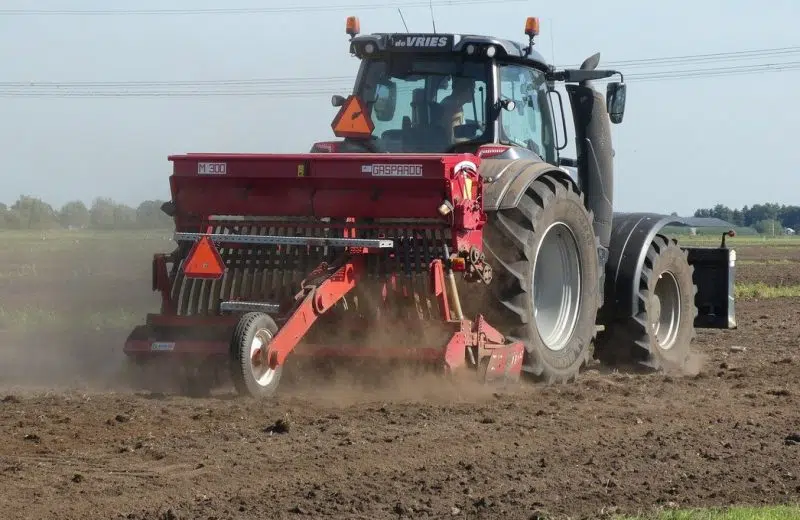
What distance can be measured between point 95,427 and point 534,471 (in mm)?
2340

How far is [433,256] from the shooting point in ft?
25.3

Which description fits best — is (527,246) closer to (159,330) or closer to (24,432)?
(159,330)

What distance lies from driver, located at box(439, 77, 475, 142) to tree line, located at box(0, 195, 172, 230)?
11.1 ft

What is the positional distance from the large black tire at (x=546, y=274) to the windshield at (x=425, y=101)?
77 centimetres

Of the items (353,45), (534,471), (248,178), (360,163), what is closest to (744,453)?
(534,471)

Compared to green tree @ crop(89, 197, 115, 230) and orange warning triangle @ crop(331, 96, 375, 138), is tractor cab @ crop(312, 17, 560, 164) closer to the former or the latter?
orange warning triangle @ crop(331, 96, 375, 138)

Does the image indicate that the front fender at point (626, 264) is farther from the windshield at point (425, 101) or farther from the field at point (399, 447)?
the windshield at point (425, 101)

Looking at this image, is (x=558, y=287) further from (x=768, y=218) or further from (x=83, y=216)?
(x=768, y=218)

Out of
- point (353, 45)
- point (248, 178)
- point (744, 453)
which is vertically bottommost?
point (744, 453)

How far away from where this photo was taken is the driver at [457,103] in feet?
28.9

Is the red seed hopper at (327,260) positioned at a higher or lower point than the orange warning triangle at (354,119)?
lower

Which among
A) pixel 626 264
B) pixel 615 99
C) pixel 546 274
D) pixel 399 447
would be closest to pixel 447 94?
pixel 615 99

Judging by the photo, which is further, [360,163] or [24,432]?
[360,163]

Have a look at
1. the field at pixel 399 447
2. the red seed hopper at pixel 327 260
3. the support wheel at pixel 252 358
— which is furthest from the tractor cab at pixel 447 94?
the support wheel at pixel 252 358
